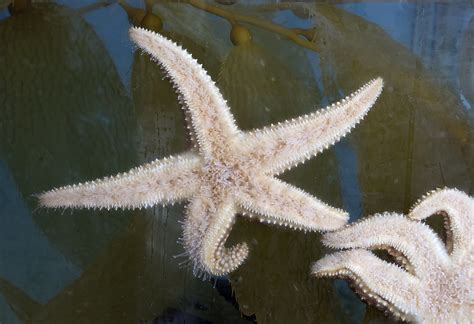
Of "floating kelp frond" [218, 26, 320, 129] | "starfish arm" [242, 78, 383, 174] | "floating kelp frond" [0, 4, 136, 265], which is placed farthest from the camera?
"floating kelp frond" [0, 4, 136, 265]

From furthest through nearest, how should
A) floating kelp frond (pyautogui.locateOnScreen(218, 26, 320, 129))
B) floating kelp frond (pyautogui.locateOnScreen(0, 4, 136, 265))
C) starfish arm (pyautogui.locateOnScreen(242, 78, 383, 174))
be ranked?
floating kelp frond (pyautogui.locateOnScreen(0, 4, 136, 265))
floating kelp frond (pyautogui.locateOnScreen(218, 26, 320, 129))
starfish arm (pyautogui.locateOnScreen(242, 78, 383, 174))

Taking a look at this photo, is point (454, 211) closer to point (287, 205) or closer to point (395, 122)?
point (395, 122)

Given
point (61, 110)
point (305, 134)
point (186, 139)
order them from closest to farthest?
point (305, 134)
point (186, 139)
point (61, 110)

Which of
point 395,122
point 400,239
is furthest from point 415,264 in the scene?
point 395,122

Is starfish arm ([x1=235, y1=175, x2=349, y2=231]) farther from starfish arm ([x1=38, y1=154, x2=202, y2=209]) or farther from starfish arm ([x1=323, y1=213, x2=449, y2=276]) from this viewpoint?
starfish arm ([x1=38, y1=154, x2=202, y2=209])

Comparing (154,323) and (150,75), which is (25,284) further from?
(150,75)

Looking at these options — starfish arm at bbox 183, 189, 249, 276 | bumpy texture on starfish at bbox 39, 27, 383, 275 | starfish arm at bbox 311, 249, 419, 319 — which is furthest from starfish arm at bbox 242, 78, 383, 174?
starfish arm at bbox 311, 249, 419, 319

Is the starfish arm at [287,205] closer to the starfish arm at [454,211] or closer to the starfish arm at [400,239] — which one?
the starfish arm at [400,239]

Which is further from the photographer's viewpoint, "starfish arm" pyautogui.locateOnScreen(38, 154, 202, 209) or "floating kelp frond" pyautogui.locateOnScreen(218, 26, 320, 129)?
"floating kelp frond" pyautogui.locateOnScreen(218, 26, 320, 129)
